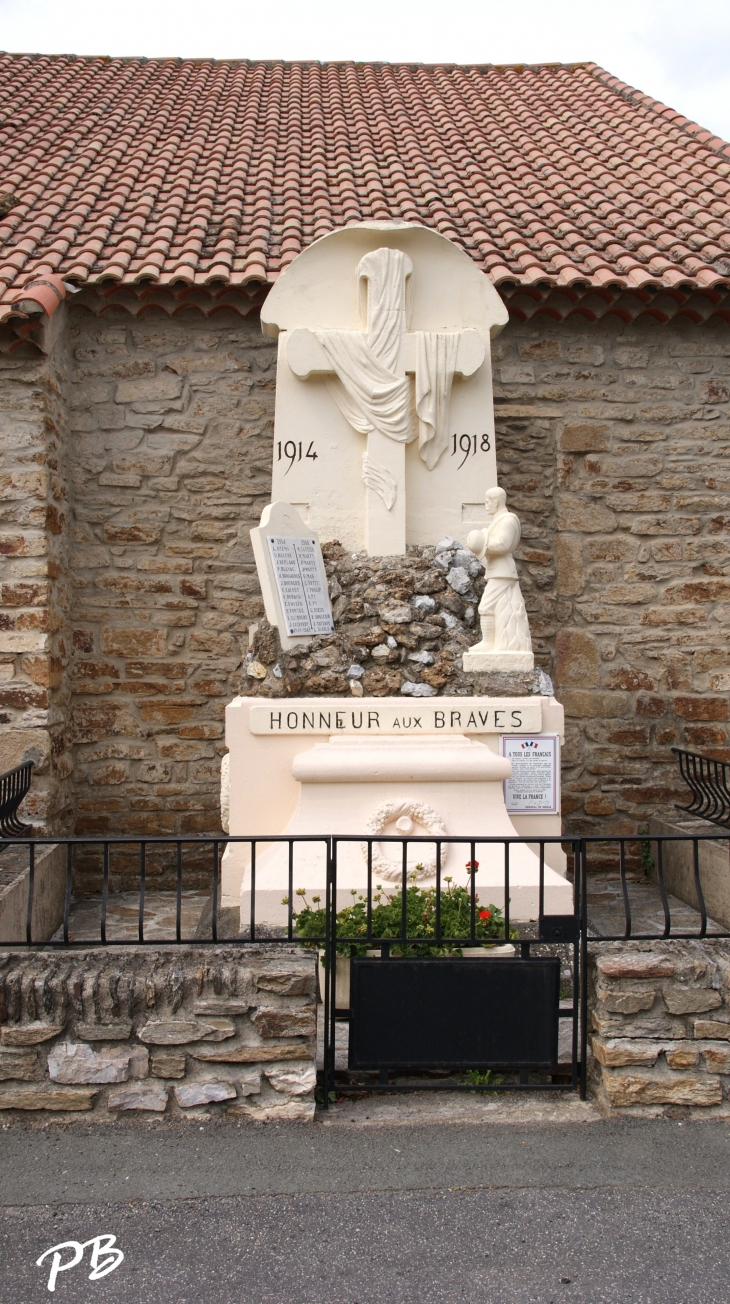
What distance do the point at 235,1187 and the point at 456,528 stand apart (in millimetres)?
4141

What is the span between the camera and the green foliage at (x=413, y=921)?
3746 millimetres

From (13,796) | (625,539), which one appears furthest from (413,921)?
(625,539)

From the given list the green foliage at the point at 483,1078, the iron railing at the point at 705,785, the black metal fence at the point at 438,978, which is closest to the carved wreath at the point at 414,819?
the black metal fence at the point at 438,978

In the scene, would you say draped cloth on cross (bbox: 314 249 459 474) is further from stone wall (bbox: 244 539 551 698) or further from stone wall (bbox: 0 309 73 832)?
stone wall (bbox: 0 309 73 832)

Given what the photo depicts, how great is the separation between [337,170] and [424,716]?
5.35m

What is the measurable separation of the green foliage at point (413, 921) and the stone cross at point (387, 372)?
2.52m

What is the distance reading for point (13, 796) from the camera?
579 cm

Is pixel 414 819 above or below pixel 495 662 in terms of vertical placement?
below

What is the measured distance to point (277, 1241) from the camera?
2.56 metres

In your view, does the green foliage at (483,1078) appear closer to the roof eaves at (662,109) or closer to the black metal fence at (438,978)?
the black metal fence at (438,978)

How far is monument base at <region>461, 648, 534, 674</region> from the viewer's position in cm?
541
